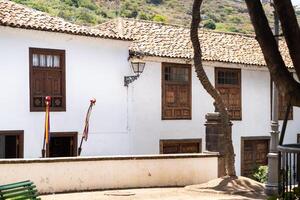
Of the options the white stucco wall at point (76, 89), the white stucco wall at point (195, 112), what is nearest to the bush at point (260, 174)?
the white stucco wall at point (195, 112)

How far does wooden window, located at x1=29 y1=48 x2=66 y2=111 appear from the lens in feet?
61.1

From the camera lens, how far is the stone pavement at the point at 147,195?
48.2 feet

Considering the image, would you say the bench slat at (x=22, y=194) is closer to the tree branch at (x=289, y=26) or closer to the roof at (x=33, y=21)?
the tree branch at (x=289, y=26)

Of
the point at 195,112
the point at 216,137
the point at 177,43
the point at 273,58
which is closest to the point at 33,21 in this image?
the point at 216,137

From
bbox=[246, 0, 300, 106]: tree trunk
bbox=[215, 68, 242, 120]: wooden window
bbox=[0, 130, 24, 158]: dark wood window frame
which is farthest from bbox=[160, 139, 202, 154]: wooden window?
bbox=[246, 0, 300, 106]: tree trunk

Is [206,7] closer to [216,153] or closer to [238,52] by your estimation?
[238,52]

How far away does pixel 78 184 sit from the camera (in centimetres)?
1566

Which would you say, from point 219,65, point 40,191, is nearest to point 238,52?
point 219,65

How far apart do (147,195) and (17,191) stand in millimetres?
5527

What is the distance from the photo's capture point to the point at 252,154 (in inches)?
1004

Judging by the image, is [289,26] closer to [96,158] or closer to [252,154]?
[96,158]

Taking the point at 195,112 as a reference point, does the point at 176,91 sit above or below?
above

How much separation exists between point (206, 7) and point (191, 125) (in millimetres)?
51665

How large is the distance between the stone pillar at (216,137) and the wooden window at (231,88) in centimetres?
571
